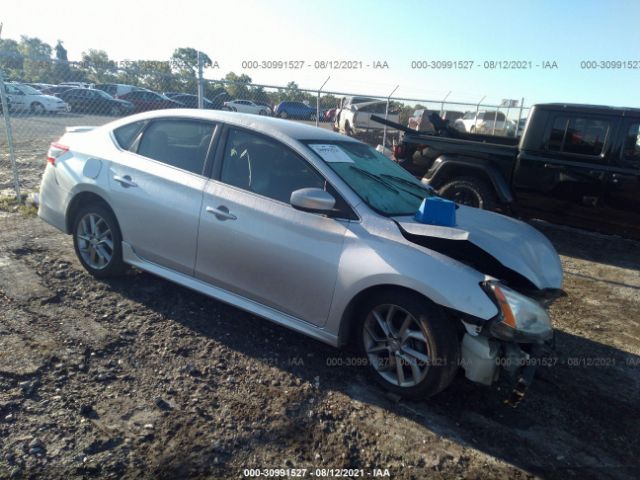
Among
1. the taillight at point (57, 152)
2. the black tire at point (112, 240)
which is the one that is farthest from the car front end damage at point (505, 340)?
the taillight at point (57, 152)

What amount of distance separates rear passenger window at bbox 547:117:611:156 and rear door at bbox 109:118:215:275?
4.84 m

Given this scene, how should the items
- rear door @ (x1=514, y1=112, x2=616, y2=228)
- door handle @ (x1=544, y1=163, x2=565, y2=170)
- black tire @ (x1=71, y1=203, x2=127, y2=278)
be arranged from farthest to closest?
door handle @ (x1=544, y1=163, x2=565, y2=170), rear door @ (x1=514, y1=112, x2=616, y2=228), black tire @ (x1=71, y1=203, x2=127, y2=278)

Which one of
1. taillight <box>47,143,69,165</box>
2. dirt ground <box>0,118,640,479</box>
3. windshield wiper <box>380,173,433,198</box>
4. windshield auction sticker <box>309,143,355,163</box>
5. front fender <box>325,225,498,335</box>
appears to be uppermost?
windshield auction sticker <box>309,143,355,163</box>

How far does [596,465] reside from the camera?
254 cm

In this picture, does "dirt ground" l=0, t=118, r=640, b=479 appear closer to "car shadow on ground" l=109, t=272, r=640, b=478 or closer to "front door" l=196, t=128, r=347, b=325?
"car shadow on ground" l=109, t=272, r=640, b=478

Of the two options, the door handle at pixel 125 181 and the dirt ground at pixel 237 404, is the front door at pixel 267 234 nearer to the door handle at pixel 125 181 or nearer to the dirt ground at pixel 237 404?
the dirt ground at pixel 237 404

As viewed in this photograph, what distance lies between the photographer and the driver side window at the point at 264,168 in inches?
129

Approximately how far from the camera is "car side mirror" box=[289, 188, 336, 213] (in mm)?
2904

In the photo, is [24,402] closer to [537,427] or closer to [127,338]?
[127,338]

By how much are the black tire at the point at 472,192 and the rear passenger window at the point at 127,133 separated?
4321mm

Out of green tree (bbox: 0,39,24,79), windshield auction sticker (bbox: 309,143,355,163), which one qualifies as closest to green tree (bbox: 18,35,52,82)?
green tree (bbox: 0,39,24,79)

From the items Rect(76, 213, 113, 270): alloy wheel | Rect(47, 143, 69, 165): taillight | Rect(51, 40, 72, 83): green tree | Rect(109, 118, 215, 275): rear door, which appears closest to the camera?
Rect(109, 118, 215, 275): rear door

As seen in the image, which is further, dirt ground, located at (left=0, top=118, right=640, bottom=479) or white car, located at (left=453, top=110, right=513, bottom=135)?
white car, located at (left=453, top=110, right=513, bottom=135)

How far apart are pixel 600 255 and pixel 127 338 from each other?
6425 millimetres
